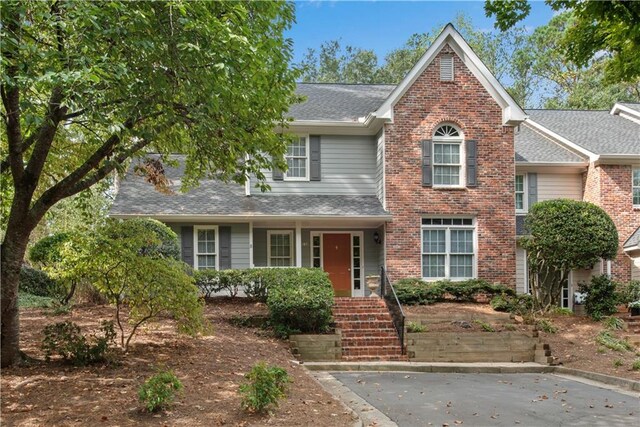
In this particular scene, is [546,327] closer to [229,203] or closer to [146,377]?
[229,203]

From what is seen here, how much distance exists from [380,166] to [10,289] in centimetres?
1238

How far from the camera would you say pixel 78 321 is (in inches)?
489

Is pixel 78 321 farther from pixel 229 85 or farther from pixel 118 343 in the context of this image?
pixel 229 85

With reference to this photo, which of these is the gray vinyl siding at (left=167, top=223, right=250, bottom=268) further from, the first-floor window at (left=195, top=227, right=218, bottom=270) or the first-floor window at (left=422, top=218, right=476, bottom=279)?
the first-floor window at (left=422, top=218, right=476, bottom=279)

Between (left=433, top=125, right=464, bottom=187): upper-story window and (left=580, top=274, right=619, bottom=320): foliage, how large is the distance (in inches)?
205

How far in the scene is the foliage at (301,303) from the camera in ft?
44.2

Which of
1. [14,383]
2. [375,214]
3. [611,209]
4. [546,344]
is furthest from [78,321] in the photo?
[611,209]

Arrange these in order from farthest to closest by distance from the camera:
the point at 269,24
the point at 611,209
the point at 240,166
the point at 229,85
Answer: the point at 611,209
the point at 240,166
the point at 269,24
the point at 229,85

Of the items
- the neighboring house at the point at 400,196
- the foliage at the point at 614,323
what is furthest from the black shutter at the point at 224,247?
the foliage at the point at 614,323

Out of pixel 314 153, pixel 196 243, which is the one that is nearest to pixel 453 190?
pixel 314 153

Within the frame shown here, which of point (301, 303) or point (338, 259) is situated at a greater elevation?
point (338, 259)

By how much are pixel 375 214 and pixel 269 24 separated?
922cm

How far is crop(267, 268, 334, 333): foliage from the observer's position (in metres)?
13.5

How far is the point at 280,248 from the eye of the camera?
19.4 m
